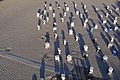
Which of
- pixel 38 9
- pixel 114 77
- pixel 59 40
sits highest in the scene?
pixel 38 9

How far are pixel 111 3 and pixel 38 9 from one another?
787cm

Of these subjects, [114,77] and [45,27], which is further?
[45,27]

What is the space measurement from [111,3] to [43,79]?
1554 centimetres

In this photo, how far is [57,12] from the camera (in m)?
21.7

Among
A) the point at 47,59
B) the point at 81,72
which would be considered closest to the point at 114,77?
the point at 81,72

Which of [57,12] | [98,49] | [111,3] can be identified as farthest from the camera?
[111,3]

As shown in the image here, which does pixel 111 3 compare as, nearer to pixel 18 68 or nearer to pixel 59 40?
pixel 59 40

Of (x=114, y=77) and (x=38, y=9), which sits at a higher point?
(x=38, y=9)

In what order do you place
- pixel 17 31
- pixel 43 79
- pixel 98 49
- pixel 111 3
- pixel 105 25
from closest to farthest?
1. pixel 43 79
2. pixel 98 49
3. pixel 17 31
4. pixel 105 25
5. pixel 111 3

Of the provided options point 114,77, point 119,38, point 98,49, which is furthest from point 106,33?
point 114,77

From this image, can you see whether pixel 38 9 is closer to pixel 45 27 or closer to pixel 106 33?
pixel 45 27

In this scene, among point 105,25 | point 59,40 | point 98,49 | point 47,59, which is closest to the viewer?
point 47,59

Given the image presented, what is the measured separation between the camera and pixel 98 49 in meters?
14.9

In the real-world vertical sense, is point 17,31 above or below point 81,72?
above
